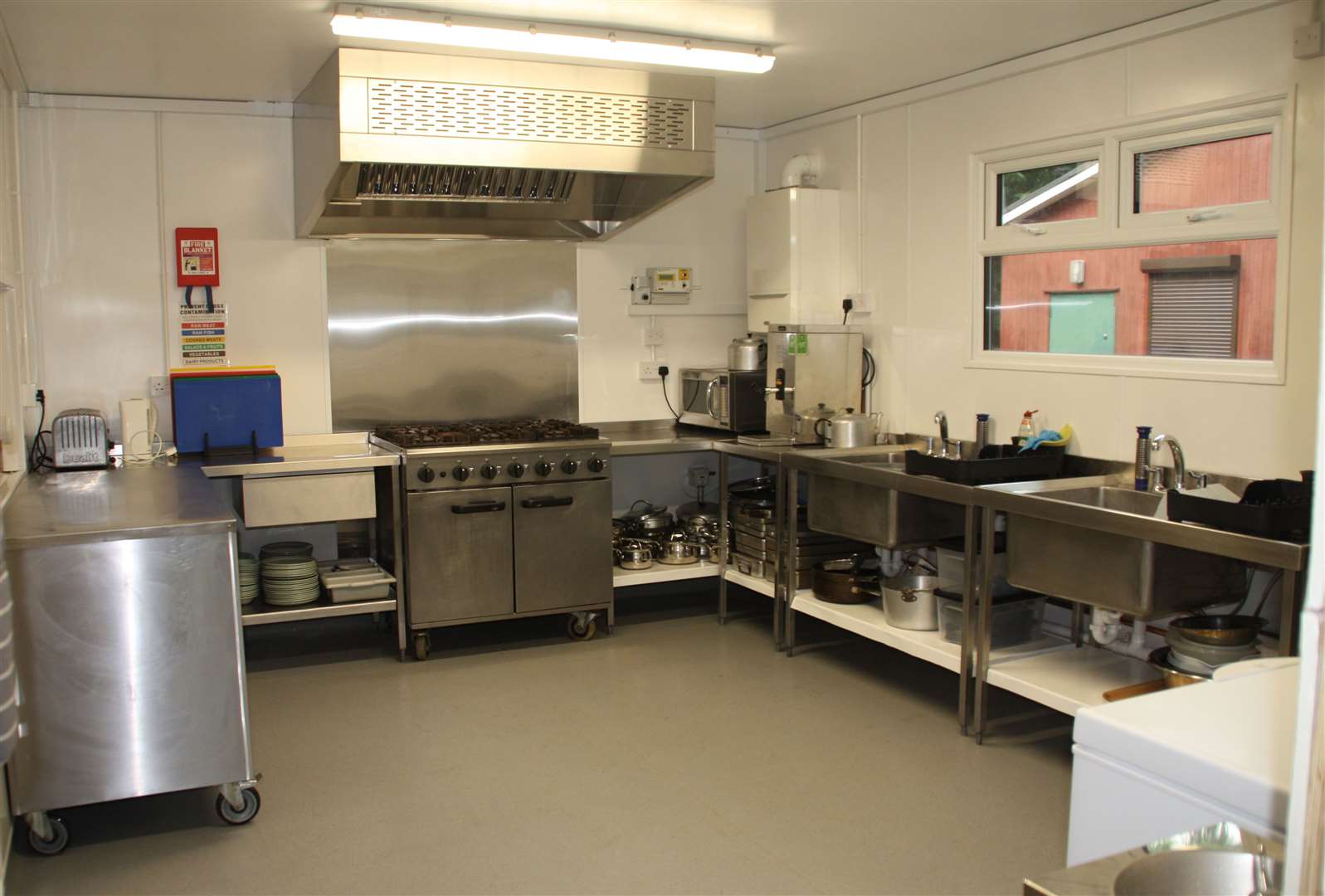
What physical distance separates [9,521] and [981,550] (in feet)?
9.64

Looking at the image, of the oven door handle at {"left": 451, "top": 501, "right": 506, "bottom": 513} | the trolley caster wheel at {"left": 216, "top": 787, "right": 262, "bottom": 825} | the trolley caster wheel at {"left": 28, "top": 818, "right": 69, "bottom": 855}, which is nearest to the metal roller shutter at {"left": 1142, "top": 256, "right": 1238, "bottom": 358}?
the oven door handle at {"left": 451, "top": 501, "right": 506, "bottom": 513}

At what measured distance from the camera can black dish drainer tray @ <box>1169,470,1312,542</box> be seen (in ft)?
→ 9.25

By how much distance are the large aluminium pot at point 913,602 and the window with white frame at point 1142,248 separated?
984 mm

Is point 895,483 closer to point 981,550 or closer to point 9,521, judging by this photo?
point 981,550

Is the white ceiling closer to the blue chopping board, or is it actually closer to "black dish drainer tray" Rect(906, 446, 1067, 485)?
the blue chopping board

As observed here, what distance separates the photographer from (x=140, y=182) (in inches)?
191

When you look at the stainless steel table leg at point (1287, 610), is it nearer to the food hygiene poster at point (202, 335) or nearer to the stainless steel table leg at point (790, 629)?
the stainless steel table leg at point (790, 629)

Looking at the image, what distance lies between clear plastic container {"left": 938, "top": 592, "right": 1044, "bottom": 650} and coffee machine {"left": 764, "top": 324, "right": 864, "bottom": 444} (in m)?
1.22

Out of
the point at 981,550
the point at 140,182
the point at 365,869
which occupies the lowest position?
the point at 365,869

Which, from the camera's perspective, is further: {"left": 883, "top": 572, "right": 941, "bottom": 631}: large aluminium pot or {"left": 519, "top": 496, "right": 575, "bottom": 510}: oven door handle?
{"left": 519, "top": 496, "right": 575, "bottom": 510}: oven door handle

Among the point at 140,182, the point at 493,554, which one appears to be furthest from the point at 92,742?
the point at 140,182

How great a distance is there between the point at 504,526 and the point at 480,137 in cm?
164

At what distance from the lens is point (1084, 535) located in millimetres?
3369

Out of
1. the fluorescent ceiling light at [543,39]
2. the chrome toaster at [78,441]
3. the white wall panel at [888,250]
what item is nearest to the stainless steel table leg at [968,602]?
the white wall panel at [888,250]
